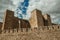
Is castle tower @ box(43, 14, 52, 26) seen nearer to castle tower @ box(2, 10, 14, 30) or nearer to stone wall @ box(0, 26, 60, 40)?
castle tower @ box(2, 10, 14, 30)

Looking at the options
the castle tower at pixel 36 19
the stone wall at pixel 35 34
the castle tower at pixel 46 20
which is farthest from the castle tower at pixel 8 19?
the castle tower at pixel 46 20

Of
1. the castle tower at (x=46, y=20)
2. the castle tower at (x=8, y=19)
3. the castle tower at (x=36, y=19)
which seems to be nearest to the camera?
the castle tower at (x=8, y=19)

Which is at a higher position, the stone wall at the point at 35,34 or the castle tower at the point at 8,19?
the castle tower at the point at 8,19

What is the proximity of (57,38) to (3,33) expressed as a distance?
553 centimetres

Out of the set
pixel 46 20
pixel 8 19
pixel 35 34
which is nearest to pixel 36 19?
pixel 46 20

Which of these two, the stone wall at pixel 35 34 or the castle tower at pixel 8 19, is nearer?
the stone wall at pixel 35 34

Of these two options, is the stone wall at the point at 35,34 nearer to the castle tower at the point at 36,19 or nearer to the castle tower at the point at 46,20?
the castle tower at the point at 36,19

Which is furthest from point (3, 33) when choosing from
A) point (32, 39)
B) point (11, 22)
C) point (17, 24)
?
point (17, 24)

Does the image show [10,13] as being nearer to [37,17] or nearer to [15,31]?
[37,17]

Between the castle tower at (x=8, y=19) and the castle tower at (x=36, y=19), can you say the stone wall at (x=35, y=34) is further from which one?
the castle tower at (x=36, y=19)

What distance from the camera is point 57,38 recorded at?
33.7ft

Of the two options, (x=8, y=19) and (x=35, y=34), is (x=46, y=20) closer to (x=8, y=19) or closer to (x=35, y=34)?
(x=8, y=19)

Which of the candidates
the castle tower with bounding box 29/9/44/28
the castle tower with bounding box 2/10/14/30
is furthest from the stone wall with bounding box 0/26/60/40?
the castle tower with bounding box 29/9/44/28

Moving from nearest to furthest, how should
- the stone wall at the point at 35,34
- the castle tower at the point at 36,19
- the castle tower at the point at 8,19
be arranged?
the stone wall at the point at 35,34 < the castle tower at the point at 8,19 < the castle tower at the point at 36,19
